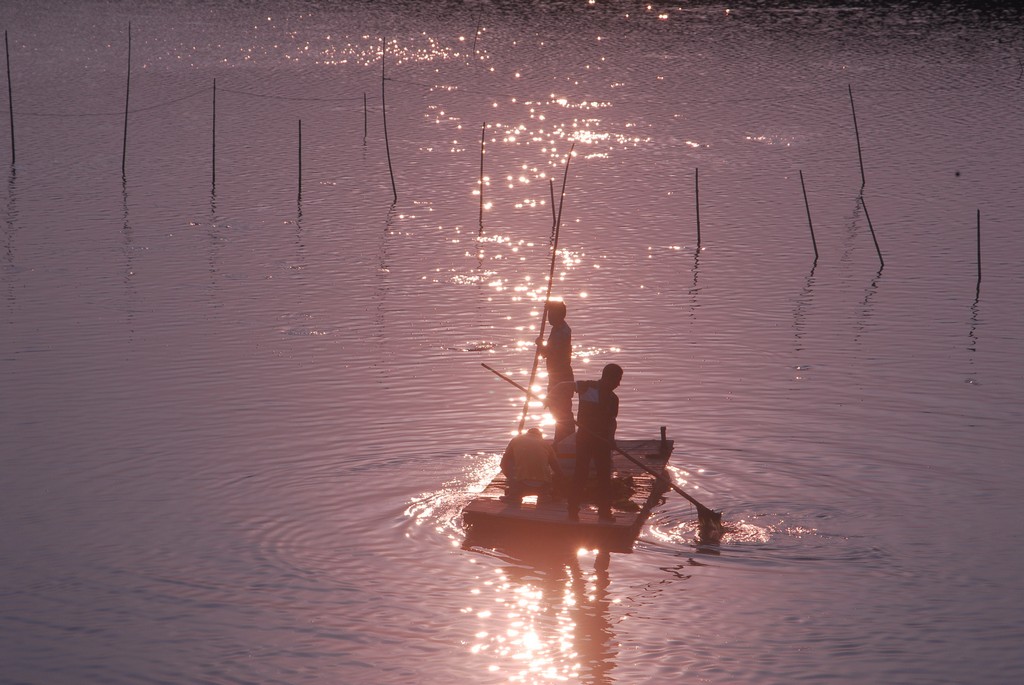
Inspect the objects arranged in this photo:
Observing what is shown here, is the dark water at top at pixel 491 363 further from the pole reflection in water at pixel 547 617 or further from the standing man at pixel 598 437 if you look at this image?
the standing man at pixel 598 437

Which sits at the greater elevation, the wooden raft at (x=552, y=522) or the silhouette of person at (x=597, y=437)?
the silhouette of person at (x=597, y=437)

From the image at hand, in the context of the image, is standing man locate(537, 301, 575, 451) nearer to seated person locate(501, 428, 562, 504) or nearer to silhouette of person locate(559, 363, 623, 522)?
seated person locate(501, 428, 562, 504)

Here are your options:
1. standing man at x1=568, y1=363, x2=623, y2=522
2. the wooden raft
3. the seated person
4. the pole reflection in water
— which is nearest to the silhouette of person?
standing man at x1=568, y1=363, x2=623, y2=522

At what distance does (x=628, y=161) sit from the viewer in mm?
45312

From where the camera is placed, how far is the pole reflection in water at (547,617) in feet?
43.7

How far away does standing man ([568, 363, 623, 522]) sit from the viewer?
582 inches

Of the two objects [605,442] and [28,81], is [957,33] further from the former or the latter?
[605,442]

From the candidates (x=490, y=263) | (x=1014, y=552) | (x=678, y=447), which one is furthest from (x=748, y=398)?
(x=490, y=263)

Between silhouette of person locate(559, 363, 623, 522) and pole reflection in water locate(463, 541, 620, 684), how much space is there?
0.72m

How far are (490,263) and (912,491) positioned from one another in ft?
56.5

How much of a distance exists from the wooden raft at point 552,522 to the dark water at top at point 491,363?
0.91 ft

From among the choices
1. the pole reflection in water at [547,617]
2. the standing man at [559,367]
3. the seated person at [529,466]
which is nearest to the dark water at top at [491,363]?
the pole reflection in water at [547,617]

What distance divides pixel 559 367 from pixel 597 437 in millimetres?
2402

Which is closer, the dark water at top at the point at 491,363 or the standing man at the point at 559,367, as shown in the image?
the dark water at top at the point at 491,363
